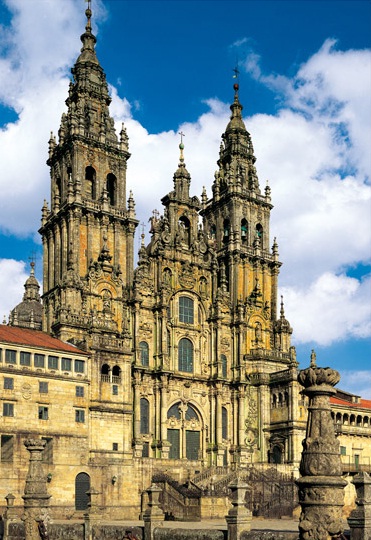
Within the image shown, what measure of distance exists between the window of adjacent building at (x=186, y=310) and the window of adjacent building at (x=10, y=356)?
73.1 ft

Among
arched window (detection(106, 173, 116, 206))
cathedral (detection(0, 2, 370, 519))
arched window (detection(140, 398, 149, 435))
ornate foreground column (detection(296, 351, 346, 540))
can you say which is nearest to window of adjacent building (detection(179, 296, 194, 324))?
cathedral (detection(0, 2, 370, 519))

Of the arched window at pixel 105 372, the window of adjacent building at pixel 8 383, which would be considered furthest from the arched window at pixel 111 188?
the window of adjacent building at pixel 8 383

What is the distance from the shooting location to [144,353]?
6806 cm

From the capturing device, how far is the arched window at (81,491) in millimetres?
53656

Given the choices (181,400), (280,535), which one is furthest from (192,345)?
(280,535)

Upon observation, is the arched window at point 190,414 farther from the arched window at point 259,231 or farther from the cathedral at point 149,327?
the arched window at point 259,231

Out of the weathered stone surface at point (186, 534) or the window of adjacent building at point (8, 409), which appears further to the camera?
the window of adjacent building at point (8, 409)

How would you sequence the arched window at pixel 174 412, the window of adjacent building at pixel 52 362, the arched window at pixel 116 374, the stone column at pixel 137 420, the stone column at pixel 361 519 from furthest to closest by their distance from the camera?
1. the arched window at pixel 174 412
2. the stone column at pixel 137 420
3. the arched window at pixel 116 374
4. the window of adjacent building at pixel 52 362
5. the stone column at pixel 361 519

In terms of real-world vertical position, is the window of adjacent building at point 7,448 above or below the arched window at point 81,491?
above

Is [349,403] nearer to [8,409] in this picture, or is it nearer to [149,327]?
[149,327]

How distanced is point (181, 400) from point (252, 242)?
19568mm

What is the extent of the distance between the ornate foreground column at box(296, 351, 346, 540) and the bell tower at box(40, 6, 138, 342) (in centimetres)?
4416

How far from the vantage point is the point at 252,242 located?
261 ft

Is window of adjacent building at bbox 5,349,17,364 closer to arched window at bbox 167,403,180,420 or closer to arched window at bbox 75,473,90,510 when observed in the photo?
arched window at bbox 75,473,90,510
